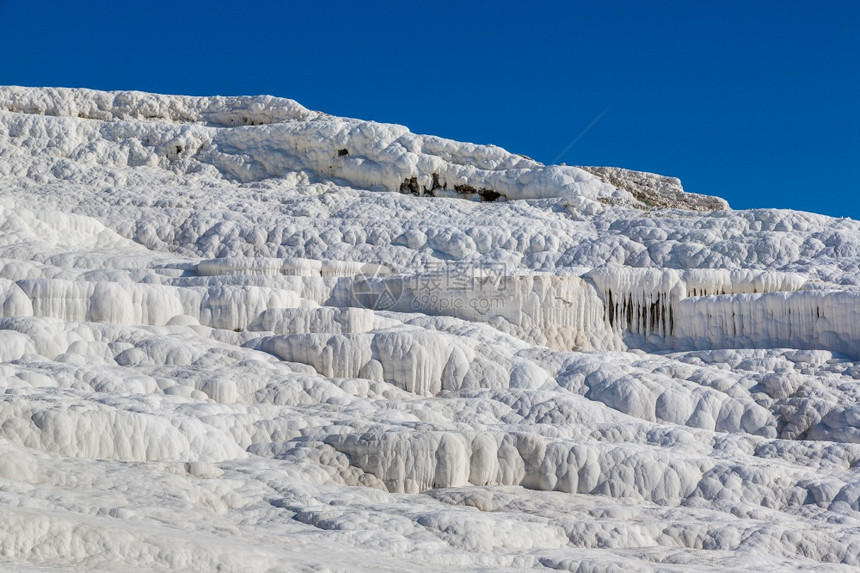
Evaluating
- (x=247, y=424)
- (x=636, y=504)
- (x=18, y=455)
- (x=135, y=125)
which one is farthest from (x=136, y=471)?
(x=135, y=125)

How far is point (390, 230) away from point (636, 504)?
15.0 m

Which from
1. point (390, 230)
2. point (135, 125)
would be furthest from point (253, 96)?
point (390, 230)

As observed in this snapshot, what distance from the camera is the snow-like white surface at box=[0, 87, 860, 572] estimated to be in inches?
323

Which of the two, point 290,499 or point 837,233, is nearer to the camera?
point 290,499

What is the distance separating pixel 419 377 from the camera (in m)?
14.7

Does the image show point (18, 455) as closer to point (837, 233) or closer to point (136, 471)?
point (136, 471)

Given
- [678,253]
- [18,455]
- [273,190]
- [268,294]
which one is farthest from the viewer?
[273,190]

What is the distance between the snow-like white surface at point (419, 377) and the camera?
26.9ft

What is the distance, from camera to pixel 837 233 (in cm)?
2302

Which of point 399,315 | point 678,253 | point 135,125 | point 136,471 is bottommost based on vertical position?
point 136,471

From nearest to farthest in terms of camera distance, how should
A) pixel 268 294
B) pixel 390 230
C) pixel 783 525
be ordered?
pixel 783 525
pixel 268 294
pixel 390 230

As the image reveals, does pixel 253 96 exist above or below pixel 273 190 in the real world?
above

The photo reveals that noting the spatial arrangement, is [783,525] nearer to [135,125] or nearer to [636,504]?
[636,504]

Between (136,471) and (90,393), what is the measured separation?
2947 millimetres
